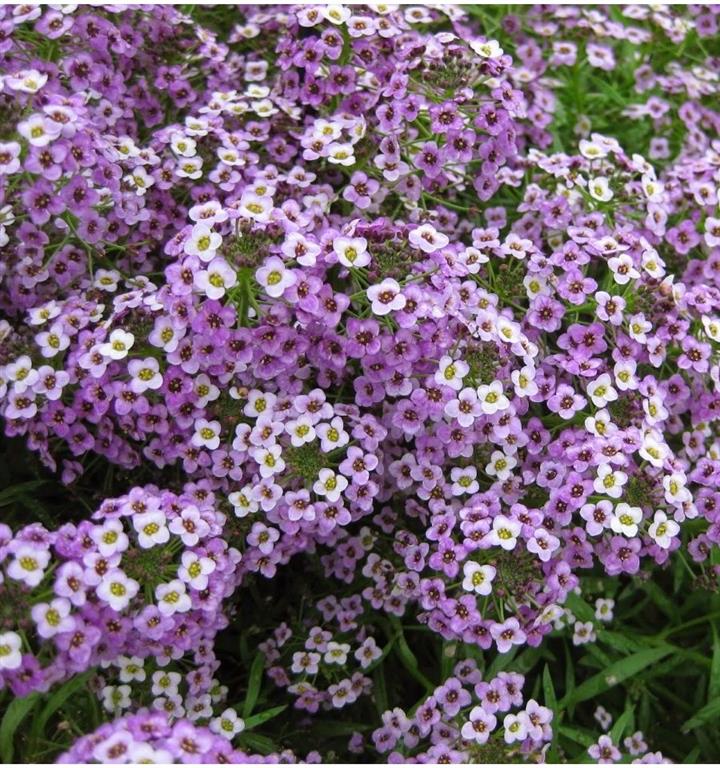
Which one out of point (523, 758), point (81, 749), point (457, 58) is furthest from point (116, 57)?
point (523, 758)

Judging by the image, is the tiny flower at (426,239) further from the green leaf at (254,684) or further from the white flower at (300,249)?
the green leaf at (254,684)

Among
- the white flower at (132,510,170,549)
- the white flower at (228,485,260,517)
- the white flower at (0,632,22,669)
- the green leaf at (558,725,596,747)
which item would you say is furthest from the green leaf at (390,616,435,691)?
the white flower at (0,632,22,669)

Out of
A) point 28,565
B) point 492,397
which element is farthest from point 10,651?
point 492,397

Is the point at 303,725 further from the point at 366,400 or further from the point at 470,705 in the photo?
the point at 366,400

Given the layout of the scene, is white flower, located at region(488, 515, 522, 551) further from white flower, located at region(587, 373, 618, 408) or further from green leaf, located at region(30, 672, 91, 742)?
green leaf, located at region(30, 672, 91, 742)

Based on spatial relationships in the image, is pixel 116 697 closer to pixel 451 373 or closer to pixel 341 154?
pixel 451 373

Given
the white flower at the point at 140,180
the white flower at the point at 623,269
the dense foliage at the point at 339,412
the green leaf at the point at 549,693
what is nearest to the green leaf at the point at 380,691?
the dense foliage at the point at 339,412
